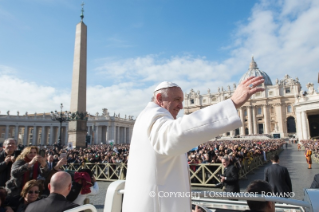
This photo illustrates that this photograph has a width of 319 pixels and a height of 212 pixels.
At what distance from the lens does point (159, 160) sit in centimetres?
129

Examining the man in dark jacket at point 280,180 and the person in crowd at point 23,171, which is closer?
the person in crowd at point 23,171

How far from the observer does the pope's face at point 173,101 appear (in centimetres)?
150

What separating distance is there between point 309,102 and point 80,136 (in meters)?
32.6

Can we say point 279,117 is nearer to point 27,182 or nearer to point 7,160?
point 7,160

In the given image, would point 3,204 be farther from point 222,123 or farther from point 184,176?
point 222,123

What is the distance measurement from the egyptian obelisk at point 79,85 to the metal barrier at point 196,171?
6.47 meters

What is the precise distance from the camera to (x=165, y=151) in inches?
45.5

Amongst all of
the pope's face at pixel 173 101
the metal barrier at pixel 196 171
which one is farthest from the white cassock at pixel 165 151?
the metal barrier at pixel 196 171

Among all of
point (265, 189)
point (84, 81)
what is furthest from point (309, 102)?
point (265, 189)

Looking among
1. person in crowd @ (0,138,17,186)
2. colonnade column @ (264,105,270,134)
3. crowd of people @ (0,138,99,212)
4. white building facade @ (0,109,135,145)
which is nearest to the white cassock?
crowd of people @ (0,138,99,212)

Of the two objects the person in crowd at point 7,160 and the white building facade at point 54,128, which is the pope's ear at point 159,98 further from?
the white building facade at point 54,128

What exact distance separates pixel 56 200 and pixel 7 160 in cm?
256

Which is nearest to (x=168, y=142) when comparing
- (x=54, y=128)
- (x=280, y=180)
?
(x=280, y=180)

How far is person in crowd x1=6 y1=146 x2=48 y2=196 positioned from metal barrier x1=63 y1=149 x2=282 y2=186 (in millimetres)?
6289
